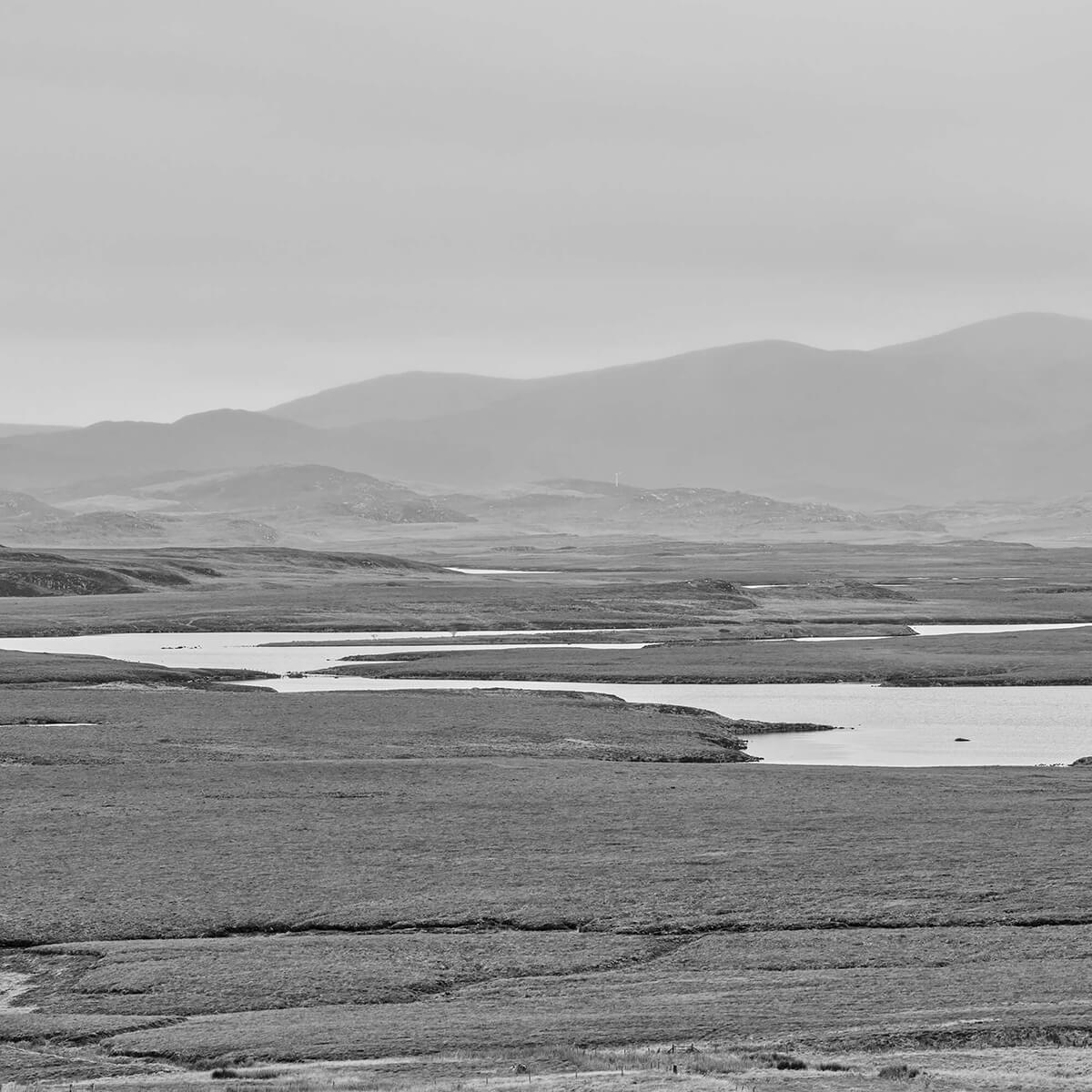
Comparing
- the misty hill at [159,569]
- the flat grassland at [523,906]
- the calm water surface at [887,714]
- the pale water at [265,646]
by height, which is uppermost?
the misty hill at [159,569]

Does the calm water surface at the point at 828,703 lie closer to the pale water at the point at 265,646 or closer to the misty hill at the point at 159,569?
the pale water at the point at 265,646

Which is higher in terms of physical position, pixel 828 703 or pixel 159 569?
pixel 159 569

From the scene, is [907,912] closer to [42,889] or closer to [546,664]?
[42,889]

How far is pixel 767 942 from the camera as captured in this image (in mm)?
28750

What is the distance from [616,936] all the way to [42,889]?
12025 mm

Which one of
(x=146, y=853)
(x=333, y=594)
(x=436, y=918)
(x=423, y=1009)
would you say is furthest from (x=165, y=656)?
(x=423, y=1009)

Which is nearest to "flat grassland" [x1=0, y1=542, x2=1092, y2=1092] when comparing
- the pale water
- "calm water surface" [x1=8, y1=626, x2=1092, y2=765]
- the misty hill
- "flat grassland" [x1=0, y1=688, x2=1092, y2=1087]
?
"flat grassland" [x1=0, y1=688, x2=1092, y2=1087]

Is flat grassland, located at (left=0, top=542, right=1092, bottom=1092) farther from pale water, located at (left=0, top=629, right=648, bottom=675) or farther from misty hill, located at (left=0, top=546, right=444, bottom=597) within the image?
misty hill, located at (left=0, top=546, right=444, bottom=597)

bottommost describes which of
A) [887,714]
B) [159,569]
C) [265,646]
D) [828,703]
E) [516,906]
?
[887,714]

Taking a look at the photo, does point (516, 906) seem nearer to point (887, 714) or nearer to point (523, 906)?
point (523, 906)

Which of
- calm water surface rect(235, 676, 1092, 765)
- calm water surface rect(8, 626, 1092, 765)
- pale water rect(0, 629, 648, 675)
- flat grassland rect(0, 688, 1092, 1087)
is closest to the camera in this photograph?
flat grassland rect(0, 688, 1092, 1087)

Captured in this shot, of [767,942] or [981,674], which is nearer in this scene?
[767,942]

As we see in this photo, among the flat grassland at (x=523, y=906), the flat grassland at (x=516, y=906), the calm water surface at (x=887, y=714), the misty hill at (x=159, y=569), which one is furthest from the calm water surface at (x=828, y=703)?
the misty hill at (x=159, y=569)

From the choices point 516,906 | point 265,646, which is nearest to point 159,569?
point 265,646
